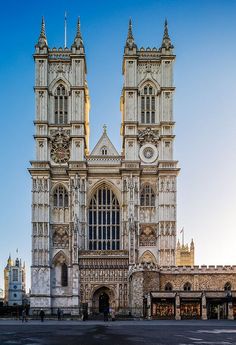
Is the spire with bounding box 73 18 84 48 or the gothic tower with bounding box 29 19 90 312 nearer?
the gothic tower with bounding box 29 19 90 312

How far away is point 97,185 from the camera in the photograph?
8156 cm

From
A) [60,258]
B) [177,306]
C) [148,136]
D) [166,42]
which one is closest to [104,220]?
[60,258]

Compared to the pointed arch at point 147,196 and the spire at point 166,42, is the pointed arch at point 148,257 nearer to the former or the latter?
the pointed arch at point 147,196

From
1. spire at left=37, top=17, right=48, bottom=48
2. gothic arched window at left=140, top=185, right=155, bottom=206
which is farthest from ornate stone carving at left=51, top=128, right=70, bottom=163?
spire at left=37, top=17, right=48, bottom=48

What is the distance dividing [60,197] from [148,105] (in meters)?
17.5

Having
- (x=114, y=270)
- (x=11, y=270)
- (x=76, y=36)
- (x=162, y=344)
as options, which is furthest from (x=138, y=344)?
Answer: (x=11, y=270)

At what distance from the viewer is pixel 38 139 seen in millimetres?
81938

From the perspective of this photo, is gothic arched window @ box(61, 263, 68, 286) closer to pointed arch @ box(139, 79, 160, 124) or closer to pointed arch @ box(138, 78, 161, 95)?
pointed arch @ box(139, 79, 160, 124)

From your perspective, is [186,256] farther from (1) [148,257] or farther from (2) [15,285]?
(2) [15,285]

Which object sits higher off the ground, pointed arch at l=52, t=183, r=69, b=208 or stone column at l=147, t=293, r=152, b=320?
pointed arch at l=52, t=183, r=69, b=208

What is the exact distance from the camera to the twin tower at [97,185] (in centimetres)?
7738

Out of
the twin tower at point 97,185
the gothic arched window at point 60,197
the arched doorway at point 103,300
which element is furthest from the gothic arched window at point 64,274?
the gothic arched window at point 60,197

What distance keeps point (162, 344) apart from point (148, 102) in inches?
2290

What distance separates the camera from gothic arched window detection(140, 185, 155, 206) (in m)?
81.1
